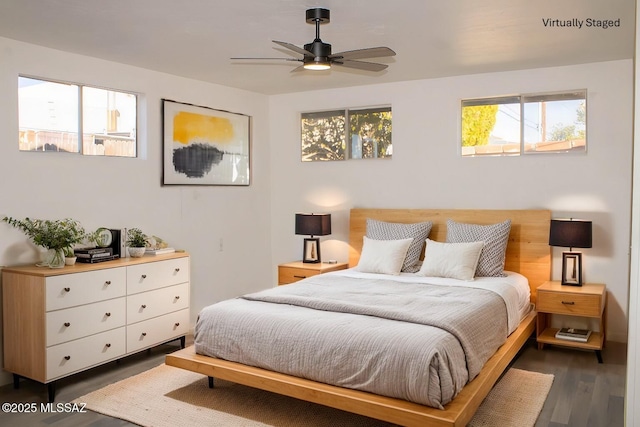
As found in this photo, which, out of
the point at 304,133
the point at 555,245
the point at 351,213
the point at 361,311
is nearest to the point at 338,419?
the point at 361,311

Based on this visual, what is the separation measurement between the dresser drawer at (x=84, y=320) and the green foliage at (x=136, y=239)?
554mm

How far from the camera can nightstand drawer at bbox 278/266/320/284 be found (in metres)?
5.37

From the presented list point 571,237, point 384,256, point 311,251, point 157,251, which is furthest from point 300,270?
point 571,237

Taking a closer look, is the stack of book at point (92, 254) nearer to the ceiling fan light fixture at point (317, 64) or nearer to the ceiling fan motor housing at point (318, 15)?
the ceiling fan light fixture at point (317, 64)

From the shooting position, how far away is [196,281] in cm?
538

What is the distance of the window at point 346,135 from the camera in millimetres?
5660

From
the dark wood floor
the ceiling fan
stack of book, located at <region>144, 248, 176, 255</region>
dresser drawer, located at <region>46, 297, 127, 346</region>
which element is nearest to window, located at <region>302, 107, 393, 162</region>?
stack of book, located at <region>144, 248, 176, 255</region>

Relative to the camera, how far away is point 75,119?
4.37 m

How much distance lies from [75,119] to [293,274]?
7.94 feet

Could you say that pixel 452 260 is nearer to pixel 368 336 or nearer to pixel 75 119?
pixel 368 336

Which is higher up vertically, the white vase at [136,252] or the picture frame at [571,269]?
the white vase at [136,252]

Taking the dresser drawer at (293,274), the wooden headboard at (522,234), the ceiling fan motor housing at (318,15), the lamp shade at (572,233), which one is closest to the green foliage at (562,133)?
the wooden headboard at (522,234)

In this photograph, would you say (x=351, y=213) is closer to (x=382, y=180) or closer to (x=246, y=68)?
(x=382, y=180)

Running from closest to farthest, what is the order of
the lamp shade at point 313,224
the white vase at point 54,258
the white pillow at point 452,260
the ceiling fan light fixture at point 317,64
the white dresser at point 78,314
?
the ceiling fan light fixture at point 317,64, the white dresser at point 78,314, the white vase at point 54,258, the white pillow at point 452,260, the lamp shade at point 313,224
